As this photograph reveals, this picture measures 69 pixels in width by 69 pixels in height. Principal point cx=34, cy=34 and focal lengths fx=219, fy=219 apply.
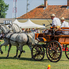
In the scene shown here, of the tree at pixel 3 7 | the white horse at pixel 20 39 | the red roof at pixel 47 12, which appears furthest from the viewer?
the tree at pixel 3 7

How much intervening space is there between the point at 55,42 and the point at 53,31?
2.07 feet

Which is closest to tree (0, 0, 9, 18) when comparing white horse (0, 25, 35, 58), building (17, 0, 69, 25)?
building (17, 0, 69, 25)

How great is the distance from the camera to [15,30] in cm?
1309

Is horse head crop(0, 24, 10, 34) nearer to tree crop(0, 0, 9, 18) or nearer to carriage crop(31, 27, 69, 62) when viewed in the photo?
carriage crop(31, 27, 69, 62)

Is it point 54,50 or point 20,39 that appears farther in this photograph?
point 20,39

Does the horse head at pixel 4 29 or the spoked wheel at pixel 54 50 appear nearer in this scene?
the spoked wheel at pixel 54 50

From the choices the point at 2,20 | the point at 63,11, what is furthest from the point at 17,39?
the point at 2,20

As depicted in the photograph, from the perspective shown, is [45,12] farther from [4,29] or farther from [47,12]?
[4,29]

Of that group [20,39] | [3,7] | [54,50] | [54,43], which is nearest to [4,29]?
[20,39]

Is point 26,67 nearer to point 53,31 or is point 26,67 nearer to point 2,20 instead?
point 53,31

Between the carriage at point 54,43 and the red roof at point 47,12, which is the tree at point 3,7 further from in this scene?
the carriage at point 54,43

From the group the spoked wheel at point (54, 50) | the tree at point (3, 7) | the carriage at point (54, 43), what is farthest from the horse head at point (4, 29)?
the tree at point (3, 7)

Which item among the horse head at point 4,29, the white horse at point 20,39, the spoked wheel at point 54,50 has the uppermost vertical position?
the horse head at point 4,29

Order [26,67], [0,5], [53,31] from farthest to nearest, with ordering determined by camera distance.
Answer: [0,5] < [53,31] < [26,67]
